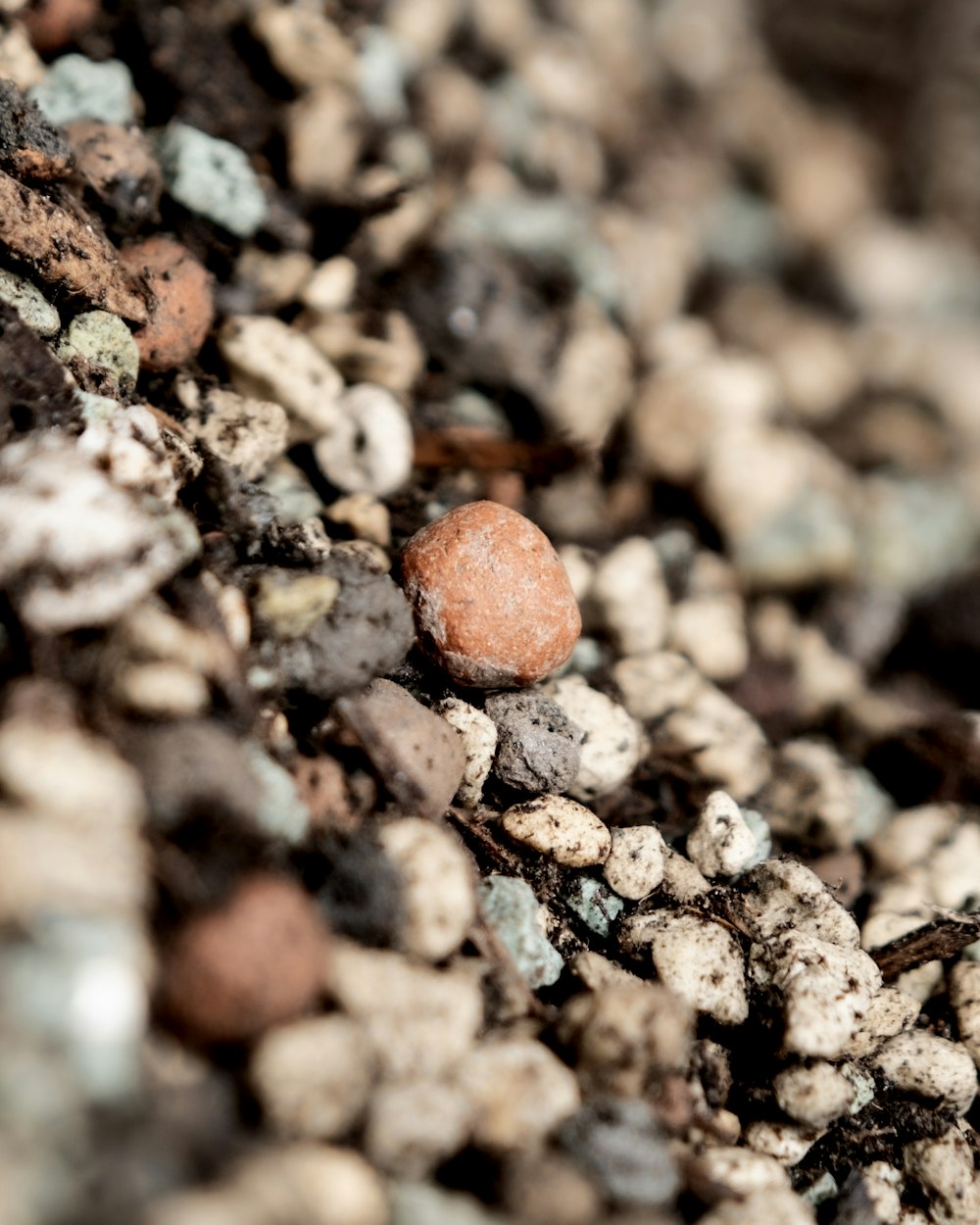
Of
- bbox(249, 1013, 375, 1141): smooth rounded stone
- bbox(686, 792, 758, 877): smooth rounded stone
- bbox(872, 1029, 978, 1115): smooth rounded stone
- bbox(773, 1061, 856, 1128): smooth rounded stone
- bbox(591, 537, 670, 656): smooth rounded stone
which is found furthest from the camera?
bbox(591, 537, 670, 656): smooth rounded stone

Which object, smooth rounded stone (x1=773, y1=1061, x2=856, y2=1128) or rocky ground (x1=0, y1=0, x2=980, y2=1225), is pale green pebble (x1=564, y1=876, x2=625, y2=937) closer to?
rocky ground (x1=0, y1=0, x2=980, y2=1225)

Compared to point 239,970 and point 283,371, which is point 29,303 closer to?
point 283,371

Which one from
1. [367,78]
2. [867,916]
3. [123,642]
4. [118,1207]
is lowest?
[867,916]

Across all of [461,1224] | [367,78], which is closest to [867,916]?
[461,1224]

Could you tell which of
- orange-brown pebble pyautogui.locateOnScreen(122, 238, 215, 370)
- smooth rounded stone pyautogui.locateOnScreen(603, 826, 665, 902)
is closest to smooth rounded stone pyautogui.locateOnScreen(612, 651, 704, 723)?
smooth rounded stone pyautogui.locateOnScreen(603, 826, 665, 902)

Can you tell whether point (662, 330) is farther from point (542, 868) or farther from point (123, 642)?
point (123, 642)
